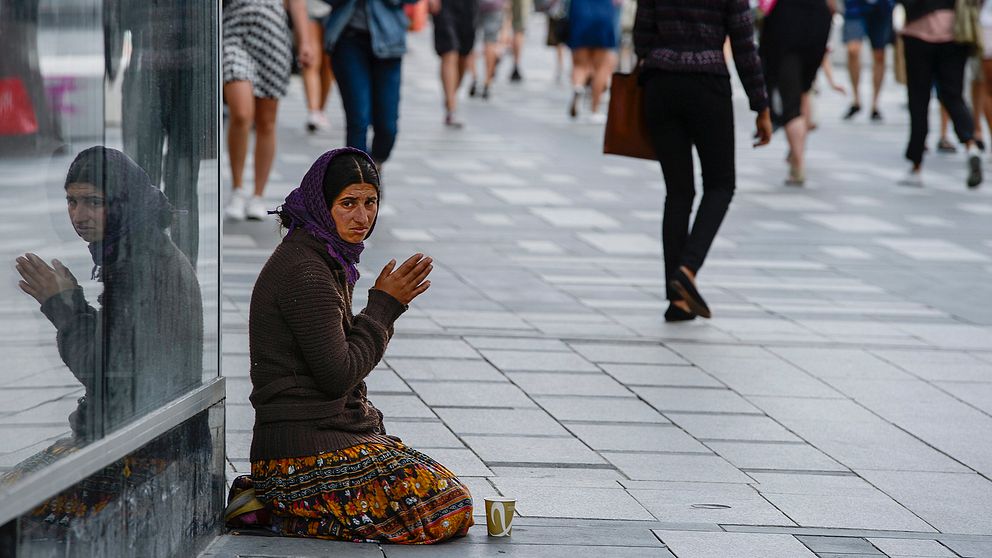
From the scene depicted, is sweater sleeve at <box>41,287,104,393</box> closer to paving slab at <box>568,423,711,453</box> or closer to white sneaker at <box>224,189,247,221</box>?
paving slab at <box>568,423,711,453</box>

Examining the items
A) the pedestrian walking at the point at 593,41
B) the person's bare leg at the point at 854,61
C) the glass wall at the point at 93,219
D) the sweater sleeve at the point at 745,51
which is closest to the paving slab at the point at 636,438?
the glass wall at the point at 93,219

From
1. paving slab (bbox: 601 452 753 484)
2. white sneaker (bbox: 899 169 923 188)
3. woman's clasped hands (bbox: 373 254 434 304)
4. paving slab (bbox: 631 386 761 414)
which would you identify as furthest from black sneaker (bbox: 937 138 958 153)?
woman's clasped hands (bbox: 373 254 434 304)

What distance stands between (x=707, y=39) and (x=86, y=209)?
4.36 metres

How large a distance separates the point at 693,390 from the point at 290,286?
7.73 feet

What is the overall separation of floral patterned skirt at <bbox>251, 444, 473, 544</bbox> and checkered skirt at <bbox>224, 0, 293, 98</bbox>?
513 centimetres

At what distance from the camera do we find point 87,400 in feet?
10.5

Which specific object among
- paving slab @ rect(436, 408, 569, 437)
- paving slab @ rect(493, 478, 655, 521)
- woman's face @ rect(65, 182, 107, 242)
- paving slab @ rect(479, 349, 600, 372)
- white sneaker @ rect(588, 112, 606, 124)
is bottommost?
white sneaker @ rect(588, 112, 606, 124)

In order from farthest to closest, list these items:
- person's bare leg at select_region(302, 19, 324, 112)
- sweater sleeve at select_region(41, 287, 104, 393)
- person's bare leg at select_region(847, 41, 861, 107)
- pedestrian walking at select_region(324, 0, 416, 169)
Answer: person's bare leg at select_region(847, 41, 861, 107) → person's bare leg at select_region(302, 19, 324, 112) → pedestrian walking at select_region(324, 0, 416, 169) → sweater sleeve at select_region(41, 287, 104, 393)

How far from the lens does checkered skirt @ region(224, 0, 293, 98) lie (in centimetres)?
888

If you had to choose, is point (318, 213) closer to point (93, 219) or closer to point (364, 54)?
point (93, 219)

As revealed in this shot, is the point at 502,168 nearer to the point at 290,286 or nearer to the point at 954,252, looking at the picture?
the point at 954,252

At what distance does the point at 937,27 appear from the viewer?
1209cm

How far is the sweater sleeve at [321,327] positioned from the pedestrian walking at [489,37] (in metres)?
15.7

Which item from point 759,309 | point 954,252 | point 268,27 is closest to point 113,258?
point 759,309
